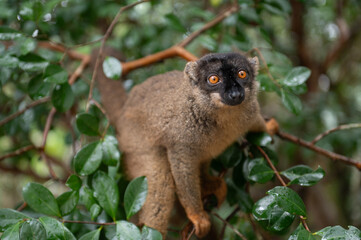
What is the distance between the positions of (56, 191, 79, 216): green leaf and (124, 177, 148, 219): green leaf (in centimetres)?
35

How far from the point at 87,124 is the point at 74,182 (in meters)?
0.51

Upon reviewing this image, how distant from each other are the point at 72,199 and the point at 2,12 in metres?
2.12

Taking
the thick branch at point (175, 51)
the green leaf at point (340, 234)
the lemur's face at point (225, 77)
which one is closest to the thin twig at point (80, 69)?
the thick branch at point (175, 51)

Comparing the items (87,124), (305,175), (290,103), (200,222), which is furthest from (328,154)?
(87,124)

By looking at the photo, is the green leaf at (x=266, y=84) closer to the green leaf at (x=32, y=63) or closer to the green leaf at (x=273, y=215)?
the green leaf at (x=273, y=215)

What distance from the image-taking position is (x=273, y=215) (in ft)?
6.72

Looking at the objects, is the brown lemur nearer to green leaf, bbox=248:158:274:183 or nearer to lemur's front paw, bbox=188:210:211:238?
lemur's front paw, bbox=188:210:211:238

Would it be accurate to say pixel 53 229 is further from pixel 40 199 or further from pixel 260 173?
pixel 260 173

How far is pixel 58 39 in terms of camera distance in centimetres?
484

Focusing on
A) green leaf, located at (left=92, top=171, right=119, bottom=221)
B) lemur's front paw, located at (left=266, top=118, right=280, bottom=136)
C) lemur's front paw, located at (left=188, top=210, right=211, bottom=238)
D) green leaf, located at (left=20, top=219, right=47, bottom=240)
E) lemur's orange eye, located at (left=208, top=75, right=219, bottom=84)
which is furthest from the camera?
lemur's front paw, located at (left=266, top=118, right=280, bottom=136)

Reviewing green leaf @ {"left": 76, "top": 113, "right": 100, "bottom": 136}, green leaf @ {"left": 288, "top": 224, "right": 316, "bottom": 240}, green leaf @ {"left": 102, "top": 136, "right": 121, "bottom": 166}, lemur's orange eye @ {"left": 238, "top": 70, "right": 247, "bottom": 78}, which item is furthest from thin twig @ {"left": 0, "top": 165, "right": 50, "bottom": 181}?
green leaf @ {"left": 288, "top": 224, "right": 316, "bottom": 240}

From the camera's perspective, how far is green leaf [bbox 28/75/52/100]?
2879 millimetres

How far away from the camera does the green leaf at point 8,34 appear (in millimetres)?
2715

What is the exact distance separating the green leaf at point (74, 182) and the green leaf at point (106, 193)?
0.35 feet
